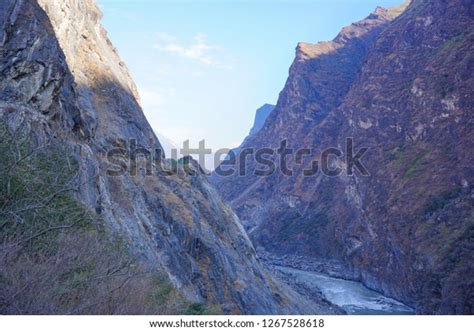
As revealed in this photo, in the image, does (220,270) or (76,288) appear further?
(220,270)

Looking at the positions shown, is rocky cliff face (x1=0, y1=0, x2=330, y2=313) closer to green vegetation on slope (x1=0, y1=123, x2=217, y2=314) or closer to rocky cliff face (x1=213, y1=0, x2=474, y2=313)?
green vegetation on slope (x1=0, y1=123, x2=217, y2=314)

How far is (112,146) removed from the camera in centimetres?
2455

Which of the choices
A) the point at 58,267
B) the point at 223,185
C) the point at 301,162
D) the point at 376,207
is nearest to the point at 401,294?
the point at 376,207

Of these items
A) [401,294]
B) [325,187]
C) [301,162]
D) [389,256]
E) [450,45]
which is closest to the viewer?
[401,294]

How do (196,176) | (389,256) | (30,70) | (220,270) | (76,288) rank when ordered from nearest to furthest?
(76,288), (30,70), (220,270), (196,176), (389,256)

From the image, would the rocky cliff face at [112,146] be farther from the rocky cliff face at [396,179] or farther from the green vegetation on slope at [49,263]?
the rocky cliff face at [396,179]

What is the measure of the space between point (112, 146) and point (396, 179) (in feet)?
164

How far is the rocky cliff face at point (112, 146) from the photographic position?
15.4m

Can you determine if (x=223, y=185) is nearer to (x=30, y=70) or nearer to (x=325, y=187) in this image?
(x=325, y=187)

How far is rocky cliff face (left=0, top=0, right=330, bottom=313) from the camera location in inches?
608

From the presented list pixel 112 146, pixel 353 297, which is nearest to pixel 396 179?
pixel 353 297

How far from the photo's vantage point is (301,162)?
10438cm

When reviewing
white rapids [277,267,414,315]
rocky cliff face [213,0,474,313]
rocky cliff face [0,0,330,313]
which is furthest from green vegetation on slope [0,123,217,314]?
white rapids [277,267,414,315]

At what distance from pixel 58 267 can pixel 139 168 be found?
19.9 meters
